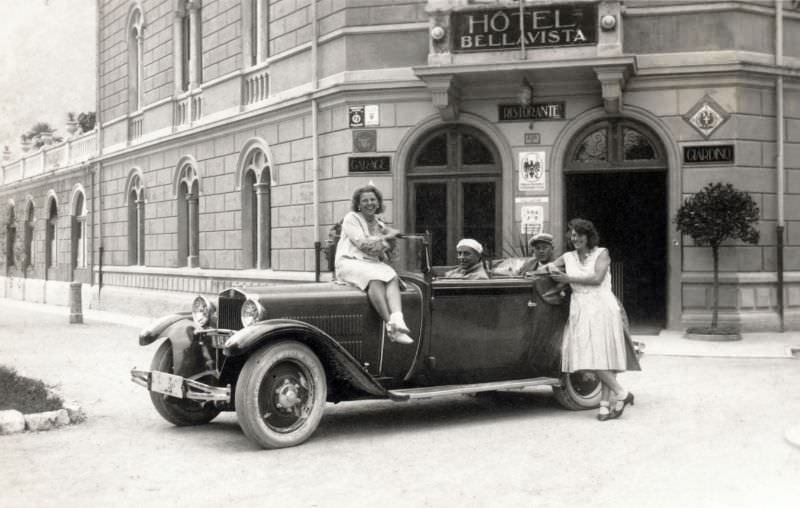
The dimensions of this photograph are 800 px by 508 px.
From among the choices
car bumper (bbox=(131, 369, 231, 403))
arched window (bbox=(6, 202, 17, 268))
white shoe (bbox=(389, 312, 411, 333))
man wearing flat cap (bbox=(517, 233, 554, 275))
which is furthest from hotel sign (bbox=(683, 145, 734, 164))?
arched window (bbox=(6, 202, 17, 268))

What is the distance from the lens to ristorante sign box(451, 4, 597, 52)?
14.1m

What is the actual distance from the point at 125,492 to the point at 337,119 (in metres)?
11.2

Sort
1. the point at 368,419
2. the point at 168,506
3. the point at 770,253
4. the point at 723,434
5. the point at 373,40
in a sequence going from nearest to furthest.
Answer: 1. the point at 168,506
2. the point at 723,434
3. the point at 368,419
4. the point at 770,253
5. the point at 373,40

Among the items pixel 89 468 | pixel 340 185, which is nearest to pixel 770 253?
pixel 340 185

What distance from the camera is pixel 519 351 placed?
786 cm

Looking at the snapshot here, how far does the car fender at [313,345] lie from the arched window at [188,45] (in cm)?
1526

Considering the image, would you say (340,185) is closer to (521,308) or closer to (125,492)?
(521,308)

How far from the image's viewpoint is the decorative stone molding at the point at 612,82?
13.8 meters

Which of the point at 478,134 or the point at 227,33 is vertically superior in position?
the point at 227,33

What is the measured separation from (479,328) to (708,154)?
8076 mm

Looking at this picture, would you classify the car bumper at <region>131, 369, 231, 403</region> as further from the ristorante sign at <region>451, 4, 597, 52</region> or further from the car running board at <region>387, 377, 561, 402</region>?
the ristorante sign at <region>451, 4, 597, 52</region>

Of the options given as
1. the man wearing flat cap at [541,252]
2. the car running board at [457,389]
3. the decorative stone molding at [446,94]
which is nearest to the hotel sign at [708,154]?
the decorative stone molding at [446,94]

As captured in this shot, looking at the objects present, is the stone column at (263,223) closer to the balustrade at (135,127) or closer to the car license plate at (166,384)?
the balustrade at (135,127)

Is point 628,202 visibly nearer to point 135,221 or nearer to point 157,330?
point 157,330
